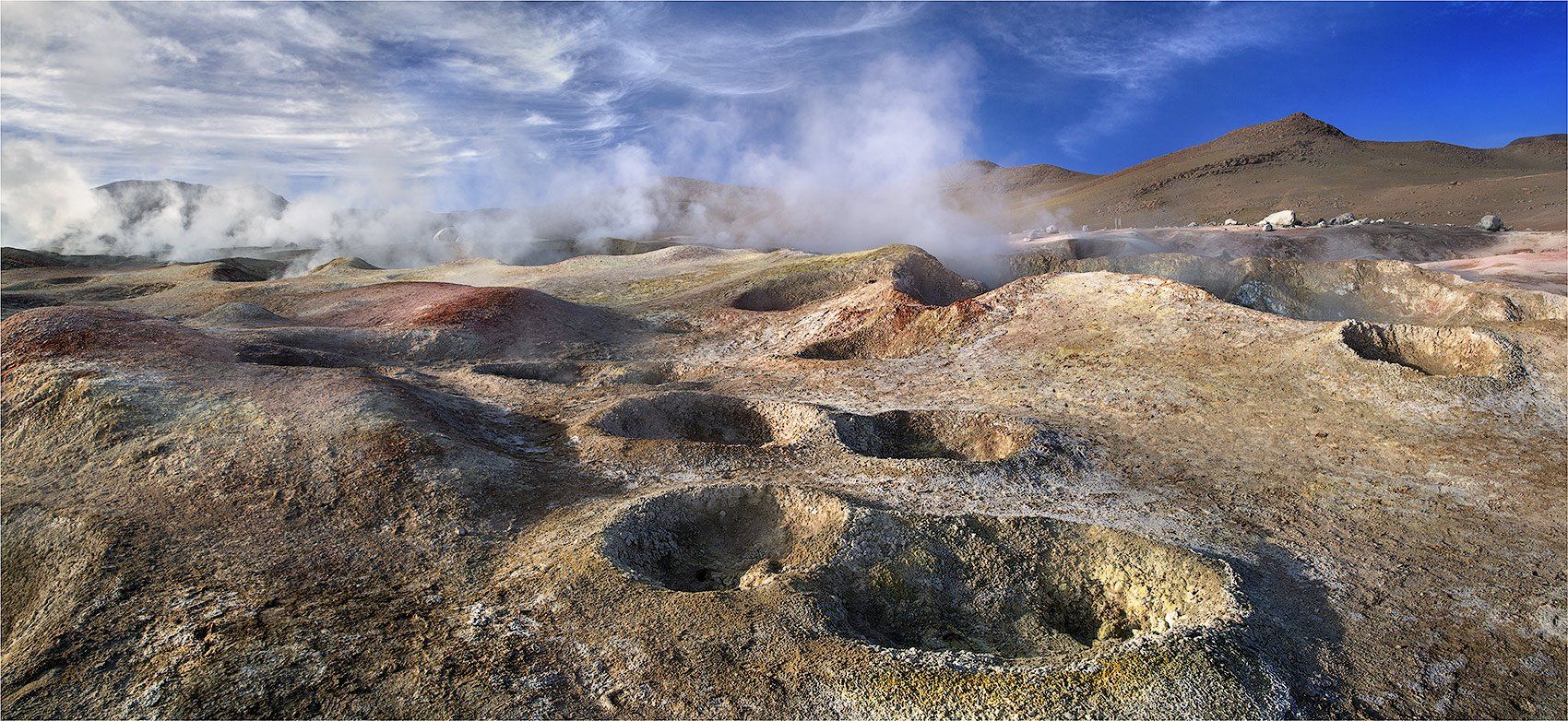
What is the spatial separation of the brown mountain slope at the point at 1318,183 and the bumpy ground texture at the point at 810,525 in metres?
49.8

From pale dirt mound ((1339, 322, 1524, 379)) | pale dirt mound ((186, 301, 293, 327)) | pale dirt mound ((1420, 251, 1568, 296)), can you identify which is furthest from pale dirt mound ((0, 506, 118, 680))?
pale dirt mound ((1420, 251, 1568, 296))

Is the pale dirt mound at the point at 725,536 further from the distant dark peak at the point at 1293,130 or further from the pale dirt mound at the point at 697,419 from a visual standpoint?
the distant dark peak at the point at 1293,130

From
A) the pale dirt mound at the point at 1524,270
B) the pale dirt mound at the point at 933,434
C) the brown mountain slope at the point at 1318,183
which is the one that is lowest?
the pale dirt mound at the point at 933,434

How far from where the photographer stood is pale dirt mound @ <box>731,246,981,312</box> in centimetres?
2056

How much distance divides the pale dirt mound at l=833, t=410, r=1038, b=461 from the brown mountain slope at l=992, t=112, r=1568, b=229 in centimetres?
5265

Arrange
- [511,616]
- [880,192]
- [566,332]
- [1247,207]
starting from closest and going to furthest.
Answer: [511,616] < [566,332] < [880,192] < [1247,207]

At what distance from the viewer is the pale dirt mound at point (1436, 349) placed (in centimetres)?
1087

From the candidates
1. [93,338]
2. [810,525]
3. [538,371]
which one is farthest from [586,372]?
[810,525]

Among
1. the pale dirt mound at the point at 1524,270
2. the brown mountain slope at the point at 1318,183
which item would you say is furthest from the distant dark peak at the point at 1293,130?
the pale dirt mound at the point at 1524,270

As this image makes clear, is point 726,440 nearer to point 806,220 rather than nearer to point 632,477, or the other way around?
point 632,477

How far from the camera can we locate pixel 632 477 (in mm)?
8156

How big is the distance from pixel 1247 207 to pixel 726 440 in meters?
72.0

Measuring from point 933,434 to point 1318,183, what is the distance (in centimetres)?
7897

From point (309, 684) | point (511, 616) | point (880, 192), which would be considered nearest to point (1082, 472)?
point (511, 616)
